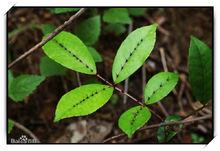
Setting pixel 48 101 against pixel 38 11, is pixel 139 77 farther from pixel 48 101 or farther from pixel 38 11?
pixel 38 11

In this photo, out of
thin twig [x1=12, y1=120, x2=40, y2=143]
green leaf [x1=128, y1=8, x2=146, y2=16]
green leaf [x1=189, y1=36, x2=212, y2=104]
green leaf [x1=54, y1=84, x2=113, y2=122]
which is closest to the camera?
green leaf [x1=54, y1=84, x2=113, y2=122]

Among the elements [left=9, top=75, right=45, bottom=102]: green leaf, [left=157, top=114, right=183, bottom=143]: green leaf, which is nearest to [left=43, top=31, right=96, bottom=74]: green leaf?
[left=9, top=75, right=45, bottom=102]: green leaf

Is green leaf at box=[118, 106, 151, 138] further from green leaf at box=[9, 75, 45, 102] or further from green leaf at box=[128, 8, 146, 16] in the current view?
green leaf at box=[128, 8, 146, 16]

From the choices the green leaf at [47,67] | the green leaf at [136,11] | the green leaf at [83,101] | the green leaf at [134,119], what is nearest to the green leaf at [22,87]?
the green leaf at [47,67]

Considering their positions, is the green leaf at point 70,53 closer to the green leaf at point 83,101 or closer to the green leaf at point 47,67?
the green leaf at point 83,101

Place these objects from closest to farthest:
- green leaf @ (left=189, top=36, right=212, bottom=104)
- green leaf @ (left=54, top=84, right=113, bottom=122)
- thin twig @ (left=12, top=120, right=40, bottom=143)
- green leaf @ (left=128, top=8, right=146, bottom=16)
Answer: green leaf @ (left=54, top=84, right=113, bottom=122) < green leaf @ (left=189, top=36, right=212, bottom=104) < thin twig @ (left=12, top=120, right=40, bottom=143) < green leaf @ (left=128, top=8, right=146, bottom=16)

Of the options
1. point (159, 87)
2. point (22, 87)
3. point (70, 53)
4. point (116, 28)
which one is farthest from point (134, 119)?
point (116, 28)

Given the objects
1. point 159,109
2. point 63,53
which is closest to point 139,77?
point 159,109
